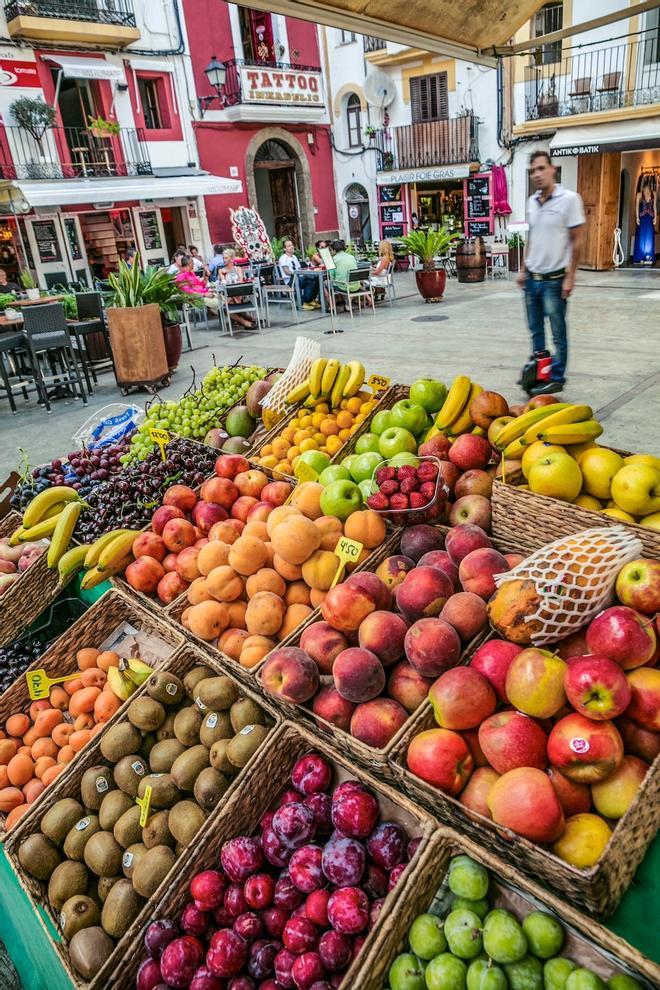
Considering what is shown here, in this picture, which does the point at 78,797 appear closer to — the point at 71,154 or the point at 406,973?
the point at 406,973

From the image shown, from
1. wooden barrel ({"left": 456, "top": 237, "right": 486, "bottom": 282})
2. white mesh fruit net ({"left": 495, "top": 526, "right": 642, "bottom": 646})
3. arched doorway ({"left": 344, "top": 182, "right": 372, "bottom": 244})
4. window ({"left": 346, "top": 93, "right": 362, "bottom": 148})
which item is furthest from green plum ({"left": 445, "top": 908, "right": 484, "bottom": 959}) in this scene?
window ({"left": 346, "top": 93, "right": 362, "bottom": 148})

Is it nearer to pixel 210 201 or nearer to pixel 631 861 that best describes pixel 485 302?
pixel 210 201

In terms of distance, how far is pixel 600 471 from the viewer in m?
2.19

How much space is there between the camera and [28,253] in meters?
16.5

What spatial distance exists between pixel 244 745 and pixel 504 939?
838mm

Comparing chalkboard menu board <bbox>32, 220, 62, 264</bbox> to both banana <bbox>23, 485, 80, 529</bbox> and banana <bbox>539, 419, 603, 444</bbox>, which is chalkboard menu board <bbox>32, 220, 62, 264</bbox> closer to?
banana <bbox>23, 485, 80, 529</bbox>

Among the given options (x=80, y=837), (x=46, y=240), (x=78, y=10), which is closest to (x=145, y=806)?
(x=80, y=837)

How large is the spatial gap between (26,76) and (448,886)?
1970 cm

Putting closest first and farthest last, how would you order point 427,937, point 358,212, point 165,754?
point 427,937 → point 165,754 → point 358,212

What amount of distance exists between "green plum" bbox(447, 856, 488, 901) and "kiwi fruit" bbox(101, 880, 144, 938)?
2.79 ft

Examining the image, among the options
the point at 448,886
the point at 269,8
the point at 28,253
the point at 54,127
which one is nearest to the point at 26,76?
the point at 54,127

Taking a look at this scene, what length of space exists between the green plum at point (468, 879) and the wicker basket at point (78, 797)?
1.96 feet

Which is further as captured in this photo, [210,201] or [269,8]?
[210,201]

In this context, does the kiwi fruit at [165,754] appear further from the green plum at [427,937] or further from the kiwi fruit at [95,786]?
the green plum at [427,937]
